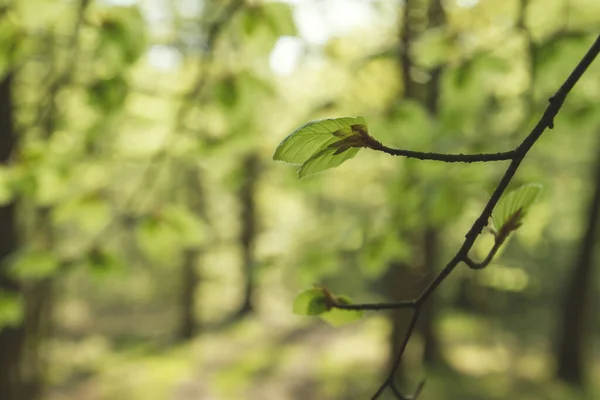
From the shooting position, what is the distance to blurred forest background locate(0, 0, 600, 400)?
1.73 meters

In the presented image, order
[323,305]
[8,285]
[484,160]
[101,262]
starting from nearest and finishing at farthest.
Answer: [484,160], [323,305], [101,262], [8,285]

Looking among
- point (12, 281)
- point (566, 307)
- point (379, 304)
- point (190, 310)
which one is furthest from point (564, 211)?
point (379, 304)

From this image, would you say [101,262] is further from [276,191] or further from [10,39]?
[276,191]

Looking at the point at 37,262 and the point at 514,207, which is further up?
the point at 514,207

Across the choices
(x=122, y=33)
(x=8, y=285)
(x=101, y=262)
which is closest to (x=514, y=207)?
(x=122, y=33)

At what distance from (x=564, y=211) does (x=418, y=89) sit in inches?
504

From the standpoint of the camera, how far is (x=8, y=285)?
3.89m

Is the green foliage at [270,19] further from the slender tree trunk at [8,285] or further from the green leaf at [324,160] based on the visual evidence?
the slender tree trunk at [8,285]

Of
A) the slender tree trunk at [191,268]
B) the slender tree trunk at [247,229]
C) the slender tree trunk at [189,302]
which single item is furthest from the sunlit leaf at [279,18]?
the slender tree trunk at [247,229]

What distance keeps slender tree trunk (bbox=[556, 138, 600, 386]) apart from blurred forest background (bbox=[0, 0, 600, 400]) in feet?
0.14

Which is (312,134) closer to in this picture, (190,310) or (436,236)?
(436,236)

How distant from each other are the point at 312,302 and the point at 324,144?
1.13 ft

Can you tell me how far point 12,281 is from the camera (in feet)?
12.8

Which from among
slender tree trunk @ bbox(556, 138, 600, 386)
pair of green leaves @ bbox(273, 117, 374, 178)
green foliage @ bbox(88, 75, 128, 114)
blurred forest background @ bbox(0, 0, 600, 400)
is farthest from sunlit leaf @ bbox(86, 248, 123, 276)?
slender tree trunk @ bbox(556, 138, 600, 386)
